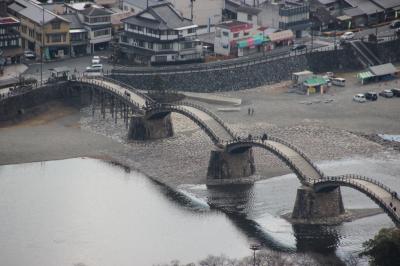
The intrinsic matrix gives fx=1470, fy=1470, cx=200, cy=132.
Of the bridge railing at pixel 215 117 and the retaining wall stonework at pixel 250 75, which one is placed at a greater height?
the retaining wall stonework at pixel 250 75

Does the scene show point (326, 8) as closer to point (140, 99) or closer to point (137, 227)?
point (140, 99)

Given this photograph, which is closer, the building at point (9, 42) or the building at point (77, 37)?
the building at point (9, 42)

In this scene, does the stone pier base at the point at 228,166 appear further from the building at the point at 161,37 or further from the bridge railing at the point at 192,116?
the building at the point at 161,37

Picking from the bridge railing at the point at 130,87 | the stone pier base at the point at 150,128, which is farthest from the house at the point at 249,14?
the stone pier base at the point at 150,128

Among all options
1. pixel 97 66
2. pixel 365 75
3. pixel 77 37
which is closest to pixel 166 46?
pixel 97 66

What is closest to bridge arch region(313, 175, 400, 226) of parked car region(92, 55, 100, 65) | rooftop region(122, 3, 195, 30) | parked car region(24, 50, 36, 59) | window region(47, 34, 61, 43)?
rooftop region(122, 3, 195, 30)

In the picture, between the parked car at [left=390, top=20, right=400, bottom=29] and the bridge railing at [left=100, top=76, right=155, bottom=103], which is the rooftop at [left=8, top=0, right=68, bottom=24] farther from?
the parked car at [left=390, top=20, right=400, bottom=29]

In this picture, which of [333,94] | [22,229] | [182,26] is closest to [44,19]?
[182,26]

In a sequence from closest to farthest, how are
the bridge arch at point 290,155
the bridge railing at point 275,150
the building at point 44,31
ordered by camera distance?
the bridge railing at point 275,150 → the bridge arch at point 290,155 → the building at point 44,31
